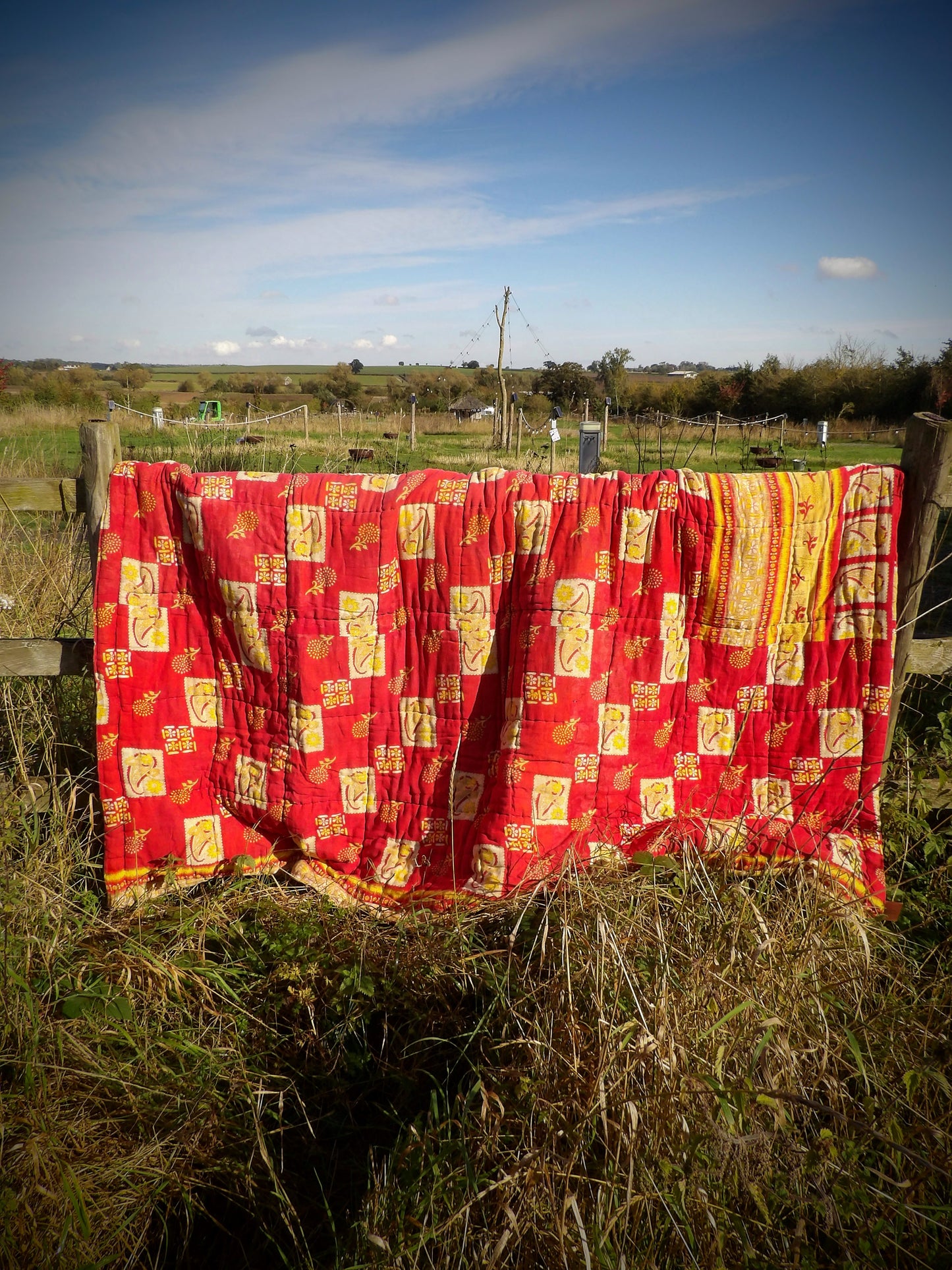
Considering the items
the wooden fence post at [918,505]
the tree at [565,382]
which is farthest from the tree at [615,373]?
the wooden fence post at [918,505]

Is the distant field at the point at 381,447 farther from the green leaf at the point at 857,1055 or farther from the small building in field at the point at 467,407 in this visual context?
the small building in field at the point at 467,407

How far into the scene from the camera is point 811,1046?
174 centimetres

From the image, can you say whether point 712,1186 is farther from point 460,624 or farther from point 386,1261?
point 460,624

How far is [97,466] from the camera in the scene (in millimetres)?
2510

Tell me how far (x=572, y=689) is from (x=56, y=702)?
1.93 metres

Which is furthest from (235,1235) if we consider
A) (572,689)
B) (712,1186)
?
(572,689)

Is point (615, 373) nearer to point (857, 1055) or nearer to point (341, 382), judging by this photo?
point (341, 382)

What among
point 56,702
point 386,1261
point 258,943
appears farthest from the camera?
point 56,702

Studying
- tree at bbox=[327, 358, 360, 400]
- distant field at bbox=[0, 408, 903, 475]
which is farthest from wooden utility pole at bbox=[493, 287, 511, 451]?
tree at bbox=[327, 358, 360, 400]

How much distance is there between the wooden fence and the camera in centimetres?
237

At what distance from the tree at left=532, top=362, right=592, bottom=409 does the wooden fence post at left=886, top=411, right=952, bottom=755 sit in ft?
123

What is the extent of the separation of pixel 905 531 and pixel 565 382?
4142cm

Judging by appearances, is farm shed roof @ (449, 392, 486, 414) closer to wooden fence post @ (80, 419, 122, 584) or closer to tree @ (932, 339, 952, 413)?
tree @ (932, 339, 952, 413)

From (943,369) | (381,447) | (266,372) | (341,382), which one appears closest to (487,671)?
(381,447)
